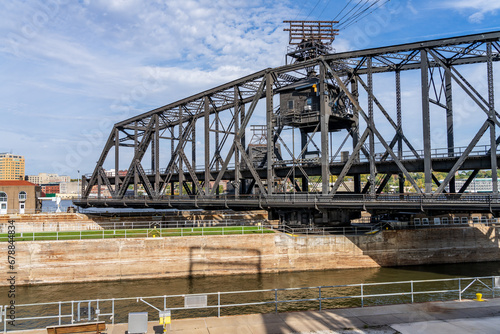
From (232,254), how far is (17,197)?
1752 inches

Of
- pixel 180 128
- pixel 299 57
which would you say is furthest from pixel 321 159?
pixel 180 128

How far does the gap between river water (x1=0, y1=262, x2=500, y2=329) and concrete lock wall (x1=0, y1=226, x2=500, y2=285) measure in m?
0.78

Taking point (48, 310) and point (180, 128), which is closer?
point (48, 310)

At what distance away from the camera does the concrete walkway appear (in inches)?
485

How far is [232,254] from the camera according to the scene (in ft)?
107

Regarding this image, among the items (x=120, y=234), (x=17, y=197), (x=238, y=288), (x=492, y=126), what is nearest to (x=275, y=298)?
(x=238, y=288)

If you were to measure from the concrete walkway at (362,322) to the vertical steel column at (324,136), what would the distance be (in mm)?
20363

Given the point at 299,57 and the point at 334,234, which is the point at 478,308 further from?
the point at 299,57

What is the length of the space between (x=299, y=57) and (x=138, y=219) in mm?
30867

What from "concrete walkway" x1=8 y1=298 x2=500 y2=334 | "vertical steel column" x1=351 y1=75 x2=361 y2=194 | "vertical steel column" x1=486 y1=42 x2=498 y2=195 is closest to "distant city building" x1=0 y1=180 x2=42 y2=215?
"vertical steel column" x1=351 y1=75 x2=361 y2=194

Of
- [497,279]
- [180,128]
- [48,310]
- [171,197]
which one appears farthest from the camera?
[180,128]

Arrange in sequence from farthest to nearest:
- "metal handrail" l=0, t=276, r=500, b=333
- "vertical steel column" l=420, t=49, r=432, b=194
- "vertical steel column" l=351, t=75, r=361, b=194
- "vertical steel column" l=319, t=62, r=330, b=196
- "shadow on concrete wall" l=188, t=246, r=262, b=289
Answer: "vertical steel column" l=351, t=75, r=361, b=194, "vertical steel column" l=319, t=62, r=330, b=196, "shadow on concrete wall" l=188, t=246, r=262, b=289, "vertical steel column" l=420, t=49, r=432, b=194, "metal handrail" l=0, t=276, r=500, b=333

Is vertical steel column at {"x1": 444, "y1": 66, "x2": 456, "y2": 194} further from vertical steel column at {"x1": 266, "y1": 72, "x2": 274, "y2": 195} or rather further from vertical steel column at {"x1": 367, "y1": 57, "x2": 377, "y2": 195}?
vertical steel column at {"x1": 266, "y1": 72, "x2": 274, "y2": 195}

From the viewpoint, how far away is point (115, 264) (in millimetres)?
30672
